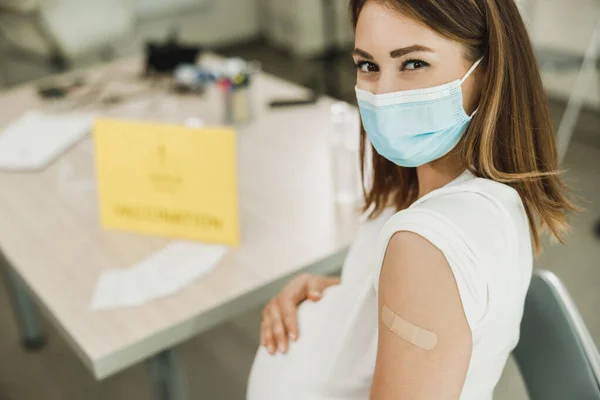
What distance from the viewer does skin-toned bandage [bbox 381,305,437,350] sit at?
823mm

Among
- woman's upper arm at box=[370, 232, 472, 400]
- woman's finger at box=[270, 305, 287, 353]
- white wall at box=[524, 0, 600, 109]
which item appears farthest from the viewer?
white wall at box=[524, 0, 600, 109]

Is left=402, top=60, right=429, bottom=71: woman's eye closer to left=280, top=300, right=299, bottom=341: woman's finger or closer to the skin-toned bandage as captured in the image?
the skin-toned bandage

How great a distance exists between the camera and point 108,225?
150 centimetres

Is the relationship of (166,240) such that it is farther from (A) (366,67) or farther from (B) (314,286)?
(A) (366,67)

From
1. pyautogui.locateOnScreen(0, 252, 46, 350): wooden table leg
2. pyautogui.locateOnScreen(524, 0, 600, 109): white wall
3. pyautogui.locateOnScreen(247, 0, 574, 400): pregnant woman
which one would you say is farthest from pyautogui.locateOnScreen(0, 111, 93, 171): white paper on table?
pyautogui.locateOnScreen(524, 0, 600, 109): white wall

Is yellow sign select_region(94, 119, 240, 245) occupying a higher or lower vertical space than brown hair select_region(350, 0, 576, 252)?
lower

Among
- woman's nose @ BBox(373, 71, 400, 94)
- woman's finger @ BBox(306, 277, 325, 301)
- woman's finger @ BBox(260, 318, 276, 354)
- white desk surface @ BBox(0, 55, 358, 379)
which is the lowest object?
white desk surface @ BBox(0, 55, 358, 379)

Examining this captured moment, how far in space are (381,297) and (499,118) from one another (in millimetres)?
294

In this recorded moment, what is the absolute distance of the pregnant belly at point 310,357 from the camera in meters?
1.09

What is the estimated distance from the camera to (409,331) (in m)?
0.83

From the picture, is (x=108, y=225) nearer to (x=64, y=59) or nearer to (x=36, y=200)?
(x=36, y=200)

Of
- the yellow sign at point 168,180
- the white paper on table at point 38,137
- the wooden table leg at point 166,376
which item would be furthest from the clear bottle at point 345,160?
the white paper on table at point 38,137

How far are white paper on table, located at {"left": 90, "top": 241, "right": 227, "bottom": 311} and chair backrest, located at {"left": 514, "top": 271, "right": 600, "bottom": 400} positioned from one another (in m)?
0.61

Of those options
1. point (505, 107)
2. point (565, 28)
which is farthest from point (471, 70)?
point (565, 28)
